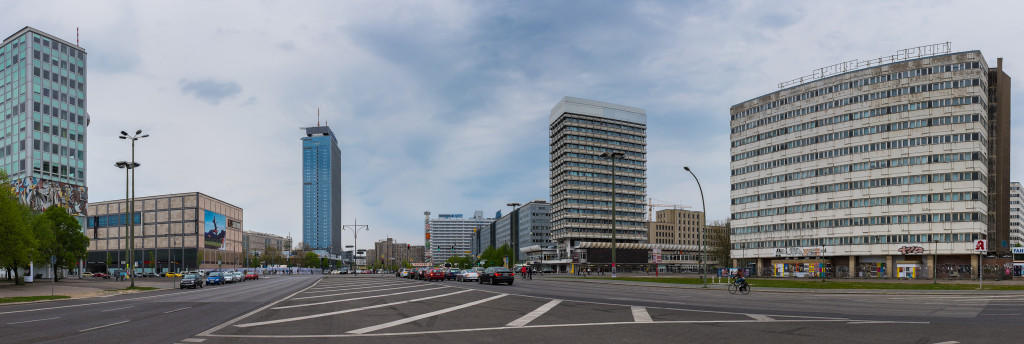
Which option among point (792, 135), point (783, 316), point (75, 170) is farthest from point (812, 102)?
point (75, 170)

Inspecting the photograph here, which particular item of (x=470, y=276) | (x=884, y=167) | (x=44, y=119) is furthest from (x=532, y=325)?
(x=44, y=119)

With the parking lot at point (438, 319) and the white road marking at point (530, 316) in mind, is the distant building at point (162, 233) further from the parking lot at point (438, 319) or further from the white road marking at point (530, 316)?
the white road marking at point (530, 316)

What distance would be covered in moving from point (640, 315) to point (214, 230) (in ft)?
466

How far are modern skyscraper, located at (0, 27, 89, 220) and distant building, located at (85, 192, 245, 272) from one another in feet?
94.1

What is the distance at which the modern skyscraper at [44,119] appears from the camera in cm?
10000

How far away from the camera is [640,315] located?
1894cm

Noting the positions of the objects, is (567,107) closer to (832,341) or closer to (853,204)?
(853,204)

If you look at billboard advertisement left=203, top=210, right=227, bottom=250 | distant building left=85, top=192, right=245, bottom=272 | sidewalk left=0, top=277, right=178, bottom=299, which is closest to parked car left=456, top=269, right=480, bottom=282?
sidewalk left=0, top=277, right=178, bottom=299

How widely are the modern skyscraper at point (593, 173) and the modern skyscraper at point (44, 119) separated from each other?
104 m

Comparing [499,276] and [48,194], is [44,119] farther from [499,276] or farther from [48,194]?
[499,276]

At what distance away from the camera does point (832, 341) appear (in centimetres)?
1275

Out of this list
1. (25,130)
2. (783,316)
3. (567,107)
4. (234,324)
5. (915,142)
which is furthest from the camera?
(567,107)

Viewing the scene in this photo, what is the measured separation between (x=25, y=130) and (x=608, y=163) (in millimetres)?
122871

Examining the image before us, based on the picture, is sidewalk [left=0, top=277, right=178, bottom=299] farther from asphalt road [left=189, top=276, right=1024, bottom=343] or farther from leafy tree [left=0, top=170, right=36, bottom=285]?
asphalt road [left=189, top=276, right=1024, bottom=343]
